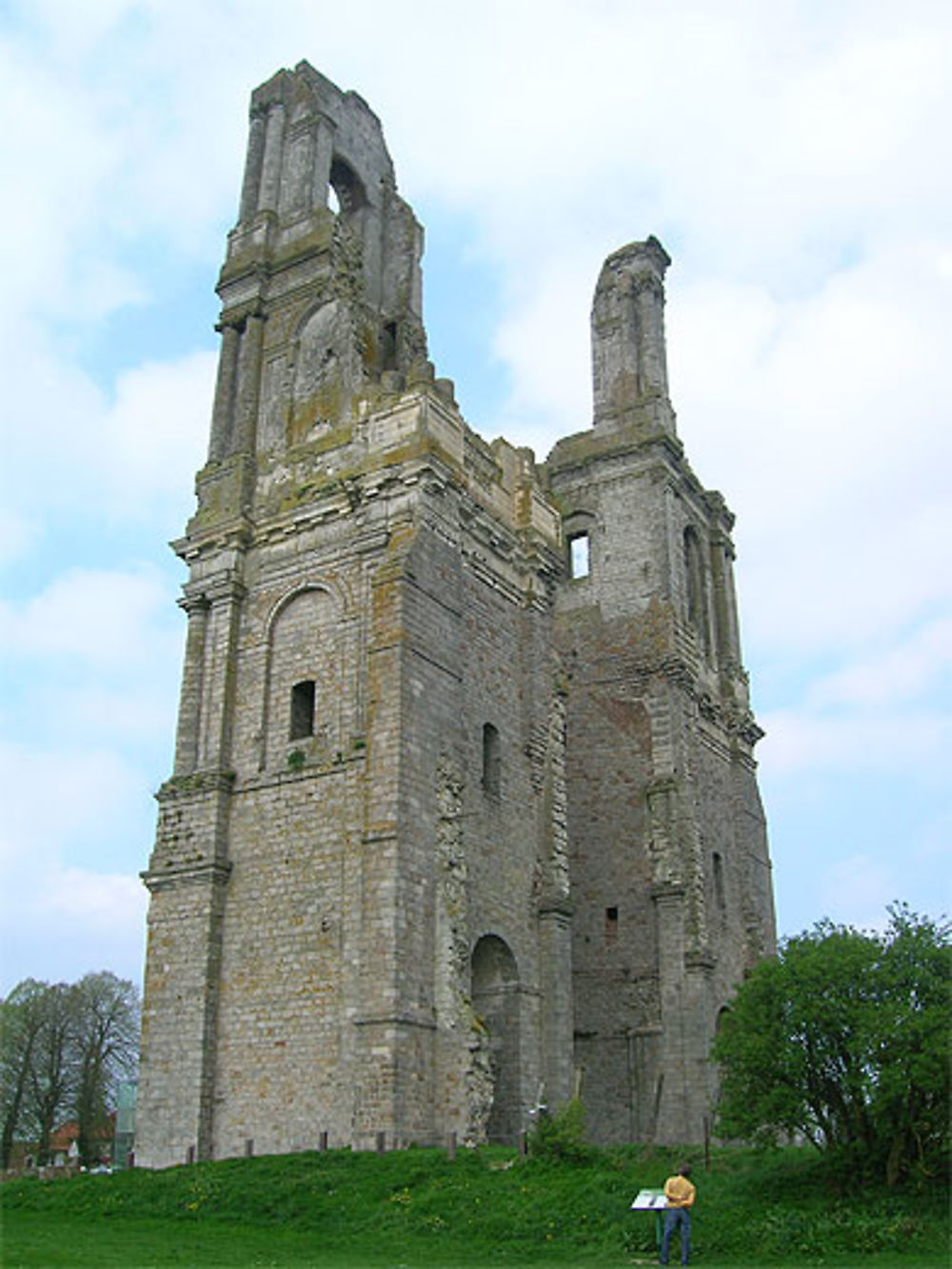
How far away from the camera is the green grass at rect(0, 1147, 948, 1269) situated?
12852 millimetres

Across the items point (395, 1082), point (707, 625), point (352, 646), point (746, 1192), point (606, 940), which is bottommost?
point (746, 1192)

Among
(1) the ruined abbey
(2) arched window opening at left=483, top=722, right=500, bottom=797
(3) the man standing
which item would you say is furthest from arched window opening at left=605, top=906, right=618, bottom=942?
(3) the man standing

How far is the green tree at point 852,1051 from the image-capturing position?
45.2 feet

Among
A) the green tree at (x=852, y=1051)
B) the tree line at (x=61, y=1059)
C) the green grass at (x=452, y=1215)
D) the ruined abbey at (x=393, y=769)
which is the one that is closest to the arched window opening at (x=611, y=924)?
the ruined abbey at (x=393, y=769)

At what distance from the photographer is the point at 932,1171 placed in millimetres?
13750

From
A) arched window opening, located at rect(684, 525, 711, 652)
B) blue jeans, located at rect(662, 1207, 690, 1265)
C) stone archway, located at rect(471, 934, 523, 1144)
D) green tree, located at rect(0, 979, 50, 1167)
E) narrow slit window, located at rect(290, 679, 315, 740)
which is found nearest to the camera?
blue jeans, located at rect(662, 1207, 690, 1265)

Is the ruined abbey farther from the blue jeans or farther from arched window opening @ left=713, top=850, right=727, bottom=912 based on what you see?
the blue jeans

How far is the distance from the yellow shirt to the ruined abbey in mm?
5498

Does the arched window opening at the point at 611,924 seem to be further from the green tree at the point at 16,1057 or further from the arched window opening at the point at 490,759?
the green tree at the point at 16,1057

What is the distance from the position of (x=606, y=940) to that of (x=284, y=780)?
10.1 metres

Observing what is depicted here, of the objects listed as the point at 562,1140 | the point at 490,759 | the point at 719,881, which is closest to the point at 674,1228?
the point at 562,1140

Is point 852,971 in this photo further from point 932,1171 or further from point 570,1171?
point 570,1171

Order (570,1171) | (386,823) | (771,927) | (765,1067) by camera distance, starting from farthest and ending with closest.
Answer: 1. (771,927)
2. (386,823)
3. (570,1171)
4. (765,1067)

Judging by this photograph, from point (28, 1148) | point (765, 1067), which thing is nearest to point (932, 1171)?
point (765, 1067)
